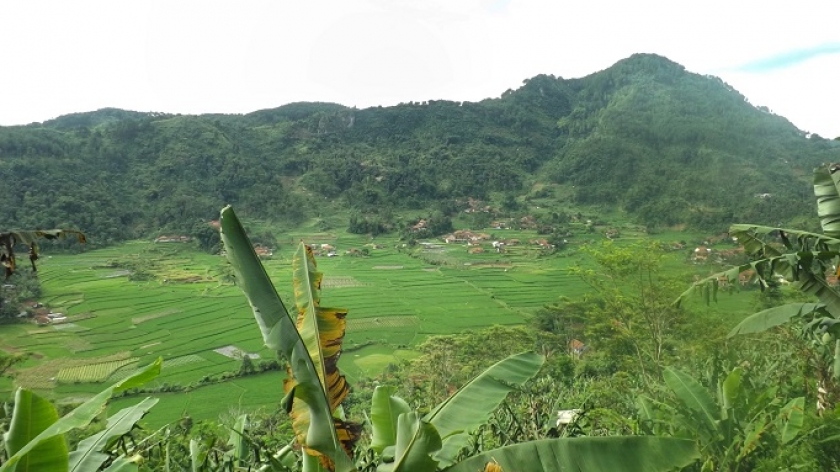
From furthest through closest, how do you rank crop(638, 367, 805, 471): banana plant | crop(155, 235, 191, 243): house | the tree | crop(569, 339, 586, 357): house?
1. crop(155, 235, 191, 243): house
2. crop(569, 339, 586, 357): house
3. the tree
4. crop(638, 367, 805, 471): banana plant

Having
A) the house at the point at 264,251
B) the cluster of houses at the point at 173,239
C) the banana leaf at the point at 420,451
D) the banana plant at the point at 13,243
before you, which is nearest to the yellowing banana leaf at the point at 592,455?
the banana leaf at the point at 420,451

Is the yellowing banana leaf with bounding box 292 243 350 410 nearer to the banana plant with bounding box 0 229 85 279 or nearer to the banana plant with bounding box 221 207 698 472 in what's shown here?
the banana plant with bounding box 221 207 698 472

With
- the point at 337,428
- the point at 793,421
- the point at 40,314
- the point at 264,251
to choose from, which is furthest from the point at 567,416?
the point at 264,251

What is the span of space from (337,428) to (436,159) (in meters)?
52.0

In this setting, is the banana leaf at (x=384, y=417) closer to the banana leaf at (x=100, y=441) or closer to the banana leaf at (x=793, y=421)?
the banana leaf at (x=100, y=441)

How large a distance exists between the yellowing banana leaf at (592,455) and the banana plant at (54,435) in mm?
890

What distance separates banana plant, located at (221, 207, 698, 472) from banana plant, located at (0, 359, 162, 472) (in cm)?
41

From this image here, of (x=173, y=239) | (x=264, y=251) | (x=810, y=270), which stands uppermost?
(x=810, y=270)

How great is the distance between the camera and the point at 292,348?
4.08 feet

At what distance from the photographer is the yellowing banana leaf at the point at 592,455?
1.21m

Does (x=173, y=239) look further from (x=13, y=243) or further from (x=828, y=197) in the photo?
(x=828, y=197)

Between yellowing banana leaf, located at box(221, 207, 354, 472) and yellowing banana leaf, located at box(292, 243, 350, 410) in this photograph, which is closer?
yellowing banana leaf, located at box(221, 207, 354, 472)

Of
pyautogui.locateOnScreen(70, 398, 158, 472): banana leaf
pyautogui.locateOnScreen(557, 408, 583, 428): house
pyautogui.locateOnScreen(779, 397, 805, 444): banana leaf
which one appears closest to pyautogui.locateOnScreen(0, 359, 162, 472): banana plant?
pyautogui.locateOnScreen(70, 398, 158, 472): banana leaf

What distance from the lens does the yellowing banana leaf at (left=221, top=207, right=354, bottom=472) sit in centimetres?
120
